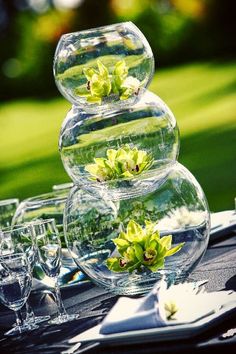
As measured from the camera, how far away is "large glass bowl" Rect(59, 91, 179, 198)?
8.39 feet

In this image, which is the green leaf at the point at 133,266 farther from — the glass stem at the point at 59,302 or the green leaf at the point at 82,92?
the green leaf at the point at 82,92

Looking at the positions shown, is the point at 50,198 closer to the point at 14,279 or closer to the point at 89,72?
the point at 89,72

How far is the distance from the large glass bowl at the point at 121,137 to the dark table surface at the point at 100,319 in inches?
11.3

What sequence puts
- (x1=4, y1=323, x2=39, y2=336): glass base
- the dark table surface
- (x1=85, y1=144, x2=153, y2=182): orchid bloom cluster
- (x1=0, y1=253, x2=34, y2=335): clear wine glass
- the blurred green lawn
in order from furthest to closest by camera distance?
the blurred green lawn
(x1=85, y1=144, x2=153, y2=182): orchid bloom cluster
(x1=4, y1=323, x2=39, y2=336): glass base
(x1=0, y1=253, x2=34, y2=335): clear wine glass
the dark table surface

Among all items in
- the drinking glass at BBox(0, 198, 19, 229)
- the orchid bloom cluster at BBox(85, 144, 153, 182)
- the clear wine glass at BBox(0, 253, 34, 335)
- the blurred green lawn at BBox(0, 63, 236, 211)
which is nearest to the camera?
the clear wine glass at BBox(0, 253, 34, 335)

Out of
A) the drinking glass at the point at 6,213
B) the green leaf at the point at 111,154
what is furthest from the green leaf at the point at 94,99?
the drinking glass at the point at 6,213

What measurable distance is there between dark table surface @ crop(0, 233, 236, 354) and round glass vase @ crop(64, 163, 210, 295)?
2.8 inches

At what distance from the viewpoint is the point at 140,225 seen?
2561 mm

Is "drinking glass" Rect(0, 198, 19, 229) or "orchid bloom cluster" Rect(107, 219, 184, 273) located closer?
"orchid bloom cluster" Rect(107, 219, 184, 273)

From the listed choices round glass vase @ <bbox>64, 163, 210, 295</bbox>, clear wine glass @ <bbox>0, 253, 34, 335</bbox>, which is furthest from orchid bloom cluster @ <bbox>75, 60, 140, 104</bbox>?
clear wine glass @ <bbox>0, 253, 34, 335</bbox>

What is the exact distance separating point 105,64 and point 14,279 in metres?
0.60

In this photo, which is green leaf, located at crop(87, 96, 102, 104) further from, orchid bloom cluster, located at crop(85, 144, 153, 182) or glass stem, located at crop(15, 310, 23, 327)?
glass stem, located at crop(15, 310, 23, 327)

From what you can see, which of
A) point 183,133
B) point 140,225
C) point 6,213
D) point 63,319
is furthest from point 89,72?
point 183,133

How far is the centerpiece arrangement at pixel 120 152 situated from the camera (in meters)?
2.54
